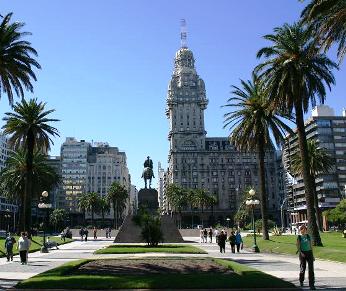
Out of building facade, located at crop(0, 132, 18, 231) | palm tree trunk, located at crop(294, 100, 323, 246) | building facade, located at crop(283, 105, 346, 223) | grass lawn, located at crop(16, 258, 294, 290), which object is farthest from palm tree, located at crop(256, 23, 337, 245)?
building facade, located at crop(0, 132, 18, 231)

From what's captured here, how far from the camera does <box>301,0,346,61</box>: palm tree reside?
23.3 metres

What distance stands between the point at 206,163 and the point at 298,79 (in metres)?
154

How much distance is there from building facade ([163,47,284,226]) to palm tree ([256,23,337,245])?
148476mm

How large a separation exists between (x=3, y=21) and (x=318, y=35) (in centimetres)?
2185

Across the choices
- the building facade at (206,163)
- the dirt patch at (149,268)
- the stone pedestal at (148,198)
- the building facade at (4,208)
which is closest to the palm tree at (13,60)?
the dirt patch at (149,268)

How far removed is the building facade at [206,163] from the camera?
189000 millimetres

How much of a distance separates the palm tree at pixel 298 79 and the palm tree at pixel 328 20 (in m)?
11.4

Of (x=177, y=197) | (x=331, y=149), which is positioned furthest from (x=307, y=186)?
(x=177, y=197)

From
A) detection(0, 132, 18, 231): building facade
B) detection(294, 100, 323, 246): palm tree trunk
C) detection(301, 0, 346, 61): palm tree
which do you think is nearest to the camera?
detection(301, 0, 346, 61): palm tree

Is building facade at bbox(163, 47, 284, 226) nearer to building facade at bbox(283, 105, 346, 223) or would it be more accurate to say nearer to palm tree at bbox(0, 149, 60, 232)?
building facade at bbox(283, 105, 346, 223)

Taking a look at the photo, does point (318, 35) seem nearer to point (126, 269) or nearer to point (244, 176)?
point (126, 269)

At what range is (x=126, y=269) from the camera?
70.3 feet

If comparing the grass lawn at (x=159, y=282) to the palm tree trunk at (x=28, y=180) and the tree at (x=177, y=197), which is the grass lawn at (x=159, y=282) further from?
the tree at (x=177, y=197)

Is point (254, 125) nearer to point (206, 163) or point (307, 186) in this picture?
point (307, 186)
